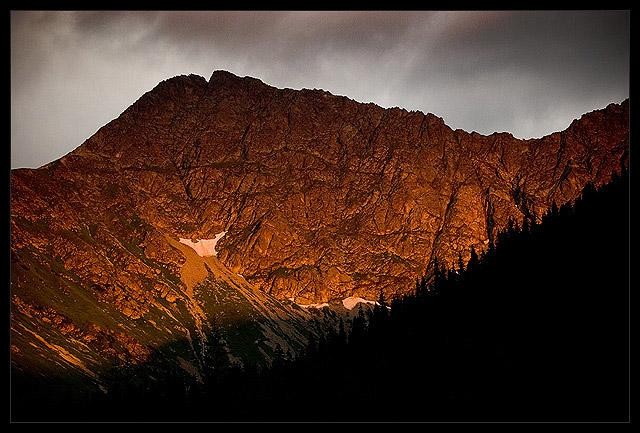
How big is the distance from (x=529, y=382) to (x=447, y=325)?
158 feet

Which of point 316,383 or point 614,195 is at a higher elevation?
point 614,195

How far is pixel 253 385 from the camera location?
518 ft

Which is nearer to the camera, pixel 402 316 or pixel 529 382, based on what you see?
pixel 529 382

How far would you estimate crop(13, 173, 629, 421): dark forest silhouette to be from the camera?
268 feet

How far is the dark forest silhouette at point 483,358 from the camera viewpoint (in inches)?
3214

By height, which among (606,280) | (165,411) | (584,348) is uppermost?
(606,280)

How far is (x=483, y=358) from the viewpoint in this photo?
9956 cm

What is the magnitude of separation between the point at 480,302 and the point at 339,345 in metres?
60.5

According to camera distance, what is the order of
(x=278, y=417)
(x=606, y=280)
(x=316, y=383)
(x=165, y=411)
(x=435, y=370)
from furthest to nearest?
(x=165, y=411), (x=316, y=383), (x=278, y=417), (x=435, y=370), (x=606, y=280)

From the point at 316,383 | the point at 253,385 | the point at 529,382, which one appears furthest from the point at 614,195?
the point at 253,385
